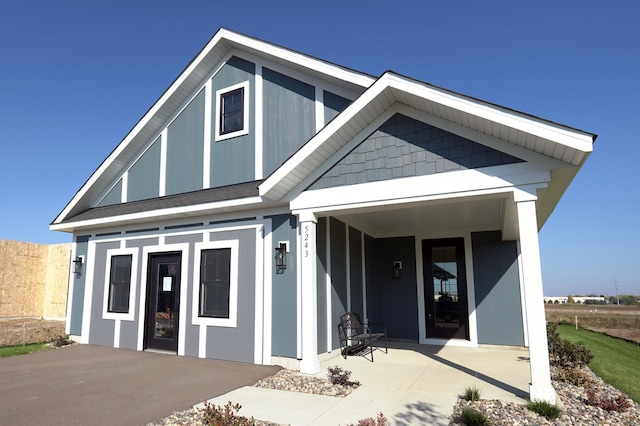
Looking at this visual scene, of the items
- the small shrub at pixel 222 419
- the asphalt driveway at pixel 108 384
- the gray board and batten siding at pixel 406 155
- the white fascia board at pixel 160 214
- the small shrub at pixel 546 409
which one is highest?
the gray board and batten siding at pixel 406 155

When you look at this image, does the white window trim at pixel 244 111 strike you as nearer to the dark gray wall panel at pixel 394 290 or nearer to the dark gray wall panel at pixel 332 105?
the dark gray wall panel at pixel 332 105

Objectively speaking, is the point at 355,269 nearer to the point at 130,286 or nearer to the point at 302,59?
the point at 302,59

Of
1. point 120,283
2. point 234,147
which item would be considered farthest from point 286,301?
point 120,283

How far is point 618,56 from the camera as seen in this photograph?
9.70 meters

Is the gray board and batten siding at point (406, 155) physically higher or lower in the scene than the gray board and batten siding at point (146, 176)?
lower

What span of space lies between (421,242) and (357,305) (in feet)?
8.36

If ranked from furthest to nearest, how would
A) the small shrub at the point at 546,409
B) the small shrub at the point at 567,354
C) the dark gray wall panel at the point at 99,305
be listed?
the dark gray wall panel at the point at 99,305 → the small shrub at the point at 567,354 → the small shrub at the point at 546,409

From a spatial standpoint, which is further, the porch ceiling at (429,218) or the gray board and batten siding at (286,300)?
the porch ceiling at (429,218)

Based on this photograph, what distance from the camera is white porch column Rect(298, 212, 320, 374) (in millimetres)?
6047

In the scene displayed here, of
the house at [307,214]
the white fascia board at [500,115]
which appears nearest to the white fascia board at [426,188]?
the house at [307,214]

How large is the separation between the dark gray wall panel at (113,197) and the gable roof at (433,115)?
567 centimetres

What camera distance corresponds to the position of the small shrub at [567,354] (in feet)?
20.3

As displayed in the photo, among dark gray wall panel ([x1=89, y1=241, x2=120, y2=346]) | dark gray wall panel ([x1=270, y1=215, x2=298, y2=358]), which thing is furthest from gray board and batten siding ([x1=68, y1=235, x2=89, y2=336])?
dark gray wall panel ([x1=270, y1=215, x2=298, y2=358])

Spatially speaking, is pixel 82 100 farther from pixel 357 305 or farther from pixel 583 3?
pixel 583 3
